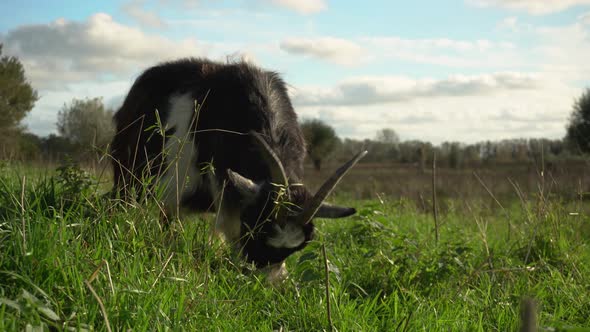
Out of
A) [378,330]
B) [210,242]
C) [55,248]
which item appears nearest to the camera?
[55,248]

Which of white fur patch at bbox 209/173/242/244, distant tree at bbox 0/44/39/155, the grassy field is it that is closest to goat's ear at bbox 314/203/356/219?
the grassy field

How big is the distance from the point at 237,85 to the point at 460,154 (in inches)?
1365

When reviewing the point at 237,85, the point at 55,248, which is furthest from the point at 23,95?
the point at 55,248

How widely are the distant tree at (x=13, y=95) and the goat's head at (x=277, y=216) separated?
2256 centimetres

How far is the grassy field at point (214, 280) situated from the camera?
2607 millimetres

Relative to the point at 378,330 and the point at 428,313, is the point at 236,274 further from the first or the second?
the point at 428,313

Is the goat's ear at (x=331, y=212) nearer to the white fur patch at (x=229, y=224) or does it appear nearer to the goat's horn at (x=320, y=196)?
the goat's horn at (x=320, y=196)

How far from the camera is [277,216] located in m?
4.14

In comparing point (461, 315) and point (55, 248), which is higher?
point (55, 248)

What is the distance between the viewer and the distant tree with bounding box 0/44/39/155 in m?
25.2

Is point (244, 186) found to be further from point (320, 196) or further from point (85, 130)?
point (85, 130)

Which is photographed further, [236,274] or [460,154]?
[460,154]

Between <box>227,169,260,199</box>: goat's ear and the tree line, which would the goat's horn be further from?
the tree line

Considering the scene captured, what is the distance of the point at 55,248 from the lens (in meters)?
2.82
